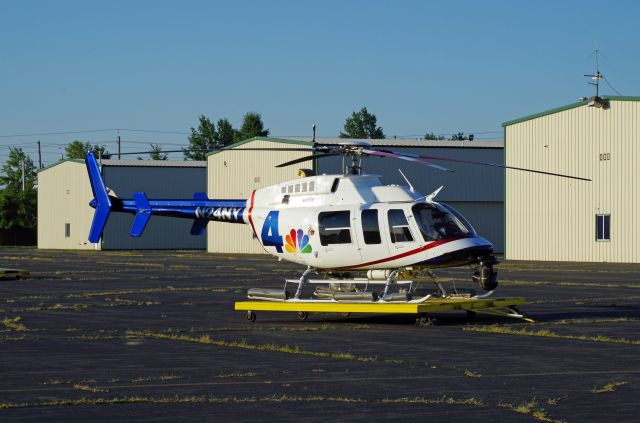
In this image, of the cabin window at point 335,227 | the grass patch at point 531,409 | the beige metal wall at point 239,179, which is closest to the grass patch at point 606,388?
the grass patch at point 531,409

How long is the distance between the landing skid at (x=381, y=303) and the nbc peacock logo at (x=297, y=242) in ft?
1.90

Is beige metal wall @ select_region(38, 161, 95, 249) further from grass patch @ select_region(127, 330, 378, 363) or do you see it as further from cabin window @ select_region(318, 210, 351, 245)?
grass patch @ select_region(127, 330, 378, 363)

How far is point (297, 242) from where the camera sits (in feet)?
76.6

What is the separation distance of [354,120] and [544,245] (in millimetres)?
122306

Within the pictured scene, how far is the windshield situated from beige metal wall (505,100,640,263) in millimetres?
31102

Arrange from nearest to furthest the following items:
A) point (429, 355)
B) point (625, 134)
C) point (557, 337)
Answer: point (429, 355)
point (557, 337)
point (625, 134)

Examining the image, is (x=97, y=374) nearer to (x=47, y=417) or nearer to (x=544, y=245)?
(x=47, y=417)

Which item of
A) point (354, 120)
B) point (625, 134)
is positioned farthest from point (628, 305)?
point (354, 120)

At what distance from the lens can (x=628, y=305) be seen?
2602cm

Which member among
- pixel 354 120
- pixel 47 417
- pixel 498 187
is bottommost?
pixel 47 417

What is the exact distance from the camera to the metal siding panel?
84062mm

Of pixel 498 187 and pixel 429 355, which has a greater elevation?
pixel 498 187

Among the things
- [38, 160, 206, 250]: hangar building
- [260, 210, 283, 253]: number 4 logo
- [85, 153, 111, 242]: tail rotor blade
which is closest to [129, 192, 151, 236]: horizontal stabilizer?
[85, 153, 111, 242]: tail rotor blade

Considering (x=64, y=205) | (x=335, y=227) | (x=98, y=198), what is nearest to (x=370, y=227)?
(x=335, y=227)
